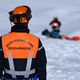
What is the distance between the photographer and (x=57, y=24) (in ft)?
52.2

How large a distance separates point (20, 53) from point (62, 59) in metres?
6.89

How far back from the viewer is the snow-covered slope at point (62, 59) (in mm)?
9894

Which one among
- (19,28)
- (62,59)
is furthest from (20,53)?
(62,59)

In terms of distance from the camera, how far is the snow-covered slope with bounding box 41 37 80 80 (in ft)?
32.5

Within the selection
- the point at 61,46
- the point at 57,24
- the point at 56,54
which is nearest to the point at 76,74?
the point at 56,54

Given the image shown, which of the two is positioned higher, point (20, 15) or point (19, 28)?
point (20, 15)

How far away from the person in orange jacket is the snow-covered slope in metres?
4.45

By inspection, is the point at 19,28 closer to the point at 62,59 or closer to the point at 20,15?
the point at 20,15

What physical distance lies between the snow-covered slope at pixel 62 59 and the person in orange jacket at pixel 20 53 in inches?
175

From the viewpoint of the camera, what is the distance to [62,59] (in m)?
11.8

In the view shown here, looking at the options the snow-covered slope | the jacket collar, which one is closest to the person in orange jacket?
the jacket collar

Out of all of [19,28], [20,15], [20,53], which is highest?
[20,15]

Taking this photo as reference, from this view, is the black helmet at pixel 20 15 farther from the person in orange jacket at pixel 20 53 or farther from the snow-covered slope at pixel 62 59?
the snow-covered slope at pixel 62 59

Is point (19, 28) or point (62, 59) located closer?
point (19, 28)
